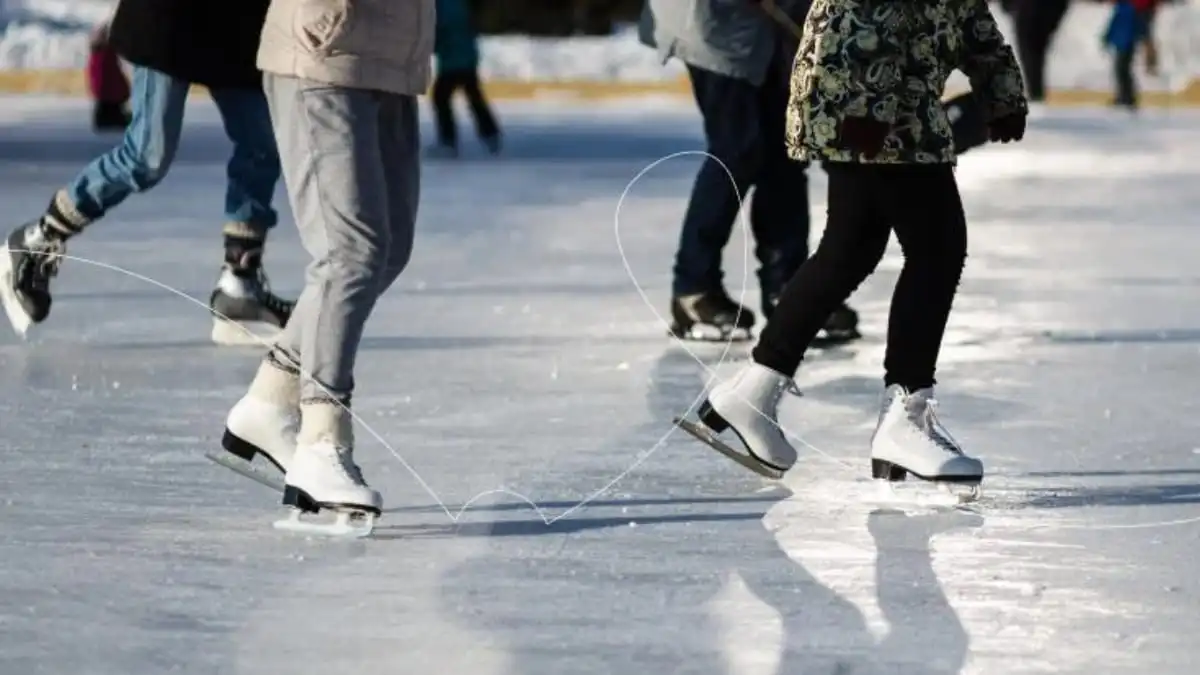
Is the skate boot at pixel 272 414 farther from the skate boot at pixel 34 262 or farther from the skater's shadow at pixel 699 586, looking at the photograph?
the skate boot at pixel 34 262

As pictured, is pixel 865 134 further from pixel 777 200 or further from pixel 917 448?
A: pixel 777 200

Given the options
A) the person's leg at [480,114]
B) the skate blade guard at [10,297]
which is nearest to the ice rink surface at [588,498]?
the skate blade guard at [10,297]

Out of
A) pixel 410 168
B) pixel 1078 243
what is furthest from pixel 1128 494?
pixel 1078 243

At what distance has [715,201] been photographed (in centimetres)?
740

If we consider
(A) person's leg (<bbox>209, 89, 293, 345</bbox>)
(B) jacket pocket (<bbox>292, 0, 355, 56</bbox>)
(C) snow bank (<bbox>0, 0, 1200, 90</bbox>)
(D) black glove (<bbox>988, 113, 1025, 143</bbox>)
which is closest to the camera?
(B) jacket pocket (<bbox>292, 0, 355, 56</bbox>)

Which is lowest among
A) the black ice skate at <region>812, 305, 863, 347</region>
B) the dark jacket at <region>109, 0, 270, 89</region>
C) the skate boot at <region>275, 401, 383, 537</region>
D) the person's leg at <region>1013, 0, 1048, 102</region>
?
the person's leg at <region>1013, 0, 1048, 102</region>

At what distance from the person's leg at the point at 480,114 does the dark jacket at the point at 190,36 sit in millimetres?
9916

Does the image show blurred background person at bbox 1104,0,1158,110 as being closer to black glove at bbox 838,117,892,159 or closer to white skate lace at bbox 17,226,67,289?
white skate lace at bbox 17,226,67,289

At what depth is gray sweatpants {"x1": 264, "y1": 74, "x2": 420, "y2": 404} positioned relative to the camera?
183 inches

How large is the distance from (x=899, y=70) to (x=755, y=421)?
729mm

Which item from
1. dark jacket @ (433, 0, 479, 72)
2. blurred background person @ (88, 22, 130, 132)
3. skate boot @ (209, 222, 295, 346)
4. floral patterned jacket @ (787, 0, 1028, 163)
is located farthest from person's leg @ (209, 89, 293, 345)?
blurred background person @ (88, 22, 130, 132)

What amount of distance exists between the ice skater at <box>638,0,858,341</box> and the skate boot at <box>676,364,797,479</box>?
5.25 feet

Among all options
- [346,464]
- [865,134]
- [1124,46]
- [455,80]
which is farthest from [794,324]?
[1124,46]

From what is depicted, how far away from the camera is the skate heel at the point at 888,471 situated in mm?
5234
